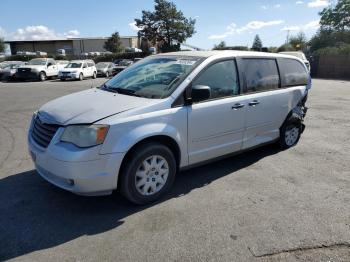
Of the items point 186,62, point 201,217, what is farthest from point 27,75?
point 201,217

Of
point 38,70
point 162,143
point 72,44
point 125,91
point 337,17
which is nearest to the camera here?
point 162,143

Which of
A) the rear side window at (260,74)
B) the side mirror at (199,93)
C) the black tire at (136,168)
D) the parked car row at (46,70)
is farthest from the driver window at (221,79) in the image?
the parked car row at (46,70)

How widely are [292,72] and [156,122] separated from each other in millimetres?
3365

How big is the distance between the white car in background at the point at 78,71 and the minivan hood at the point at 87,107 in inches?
954

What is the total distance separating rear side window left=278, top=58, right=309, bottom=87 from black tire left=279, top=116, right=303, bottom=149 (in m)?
0.65

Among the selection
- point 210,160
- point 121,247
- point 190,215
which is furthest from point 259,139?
point 121,247

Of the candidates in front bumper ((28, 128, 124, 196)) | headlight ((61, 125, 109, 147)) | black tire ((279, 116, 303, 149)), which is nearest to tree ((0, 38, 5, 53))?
black tire ((279, 116, 303, 149))

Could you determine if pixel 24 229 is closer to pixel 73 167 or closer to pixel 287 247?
pixel 73 167

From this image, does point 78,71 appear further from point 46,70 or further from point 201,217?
point 201,217

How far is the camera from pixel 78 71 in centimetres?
2808

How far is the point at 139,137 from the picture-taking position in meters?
3.95

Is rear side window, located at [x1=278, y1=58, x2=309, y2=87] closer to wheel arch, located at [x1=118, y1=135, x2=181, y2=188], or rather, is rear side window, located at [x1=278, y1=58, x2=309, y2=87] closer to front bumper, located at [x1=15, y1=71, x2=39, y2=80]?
wheel arch, located at [x1=118, y1=135, x2=181, y2=188]

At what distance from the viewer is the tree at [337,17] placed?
70.9 metres

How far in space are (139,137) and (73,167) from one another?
0.77m
